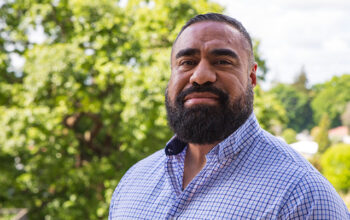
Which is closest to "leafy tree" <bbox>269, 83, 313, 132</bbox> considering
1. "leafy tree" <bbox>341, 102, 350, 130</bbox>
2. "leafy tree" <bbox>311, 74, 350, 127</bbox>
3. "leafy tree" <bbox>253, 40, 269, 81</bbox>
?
"leafy tree" <bbox>311, 74, 350, 127</bbox>

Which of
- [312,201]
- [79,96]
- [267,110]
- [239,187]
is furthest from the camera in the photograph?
[79,96]

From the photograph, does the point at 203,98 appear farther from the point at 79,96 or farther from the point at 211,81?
the point at 79,96

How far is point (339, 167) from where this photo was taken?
44.6 feet

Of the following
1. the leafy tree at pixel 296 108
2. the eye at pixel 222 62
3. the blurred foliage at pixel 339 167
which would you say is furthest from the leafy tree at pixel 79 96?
the leafy tree at pixel 296 108

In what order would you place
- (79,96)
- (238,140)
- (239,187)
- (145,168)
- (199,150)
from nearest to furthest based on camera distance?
(239,187) < (238,140) < (199,150) < (145,168) < (79,96)

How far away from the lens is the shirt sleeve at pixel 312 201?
1.16 meters

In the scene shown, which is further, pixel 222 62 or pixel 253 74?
pixel 253 74

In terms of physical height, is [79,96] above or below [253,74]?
below

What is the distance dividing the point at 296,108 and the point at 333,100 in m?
7.19

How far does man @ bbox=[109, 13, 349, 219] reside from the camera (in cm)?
122

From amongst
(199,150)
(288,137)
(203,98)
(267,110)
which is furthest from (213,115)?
(288,137)

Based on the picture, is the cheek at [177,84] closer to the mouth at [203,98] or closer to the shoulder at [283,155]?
the mouth at [203,98]

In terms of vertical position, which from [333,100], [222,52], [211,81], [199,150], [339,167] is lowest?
[339,167]

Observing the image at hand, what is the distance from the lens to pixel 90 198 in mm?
7688
